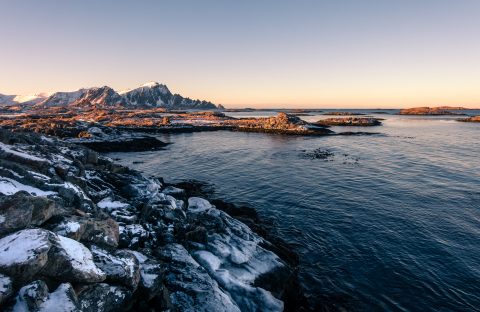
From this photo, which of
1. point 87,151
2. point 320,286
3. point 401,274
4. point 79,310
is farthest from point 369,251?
point 87,151

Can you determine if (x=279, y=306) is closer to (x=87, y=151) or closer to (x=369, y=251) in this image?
(x=369, y=251)

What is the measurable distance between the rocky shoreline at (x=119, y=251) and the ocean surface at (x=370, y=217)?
3.02m

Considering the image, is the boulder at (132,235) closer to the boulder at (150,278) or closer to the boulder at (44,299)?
the boulder at (150,278)

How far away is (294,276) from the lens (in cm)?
1641

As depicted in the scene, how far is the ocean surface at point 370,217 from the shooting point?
15.7 meters

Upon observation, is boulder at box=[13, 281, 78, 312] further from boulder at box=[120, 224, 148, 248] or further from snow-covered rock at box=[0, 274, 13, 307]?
boulder at box=[120, 224, 148, 248]

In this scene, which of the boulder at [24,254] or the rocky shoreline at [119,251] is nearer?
the boulder at [24,254]

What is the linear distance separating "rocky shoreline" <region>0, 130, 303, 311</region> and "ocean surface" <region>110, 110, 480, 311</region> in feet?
9.91

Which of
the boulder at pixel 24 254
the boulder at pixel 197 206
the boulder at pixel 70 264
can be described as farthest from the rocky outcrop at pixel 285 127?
the boulder at pixel 24 254

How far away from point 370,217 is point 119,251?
21540 mm

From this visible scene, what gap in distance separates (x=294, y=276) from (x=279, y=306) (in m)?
3.76

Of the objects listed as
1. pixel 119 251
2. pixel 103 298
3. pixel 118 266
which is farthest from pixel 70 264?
pixel 119 251

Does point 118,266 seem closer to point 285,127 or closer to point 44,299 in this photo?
point 44,299

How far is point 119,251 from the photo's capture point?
432 inches
